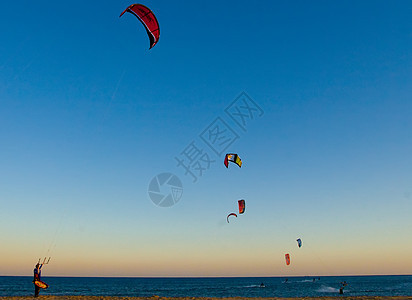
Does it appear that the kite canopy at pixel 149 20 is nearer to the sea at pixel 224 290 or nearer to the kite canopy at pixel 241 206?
the kite canopy at pixel 241 206

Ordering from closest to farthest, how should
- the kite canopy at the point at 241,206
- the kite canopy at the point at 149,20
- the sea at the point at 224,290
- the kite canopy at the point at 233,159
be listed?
the kite canopy at the point at 149,20 < the kite canopy at the point at 233,159 < the kite canopy at the point at 241,206 < the sea at the point at 224,290

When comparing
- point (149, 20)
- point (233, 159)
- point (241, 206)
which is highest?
point (149, 20)

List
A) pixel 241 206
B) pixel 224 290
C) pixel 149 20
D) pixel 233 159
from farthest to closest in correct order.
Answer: pixel 224 290 < pixel 241 206 < pixel 233 159 < pixel 149 20

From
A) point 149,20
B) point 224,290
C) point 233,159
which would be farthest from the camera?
point 224,290

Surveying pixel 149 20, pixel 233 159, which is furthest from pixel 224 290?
pixel 149 20

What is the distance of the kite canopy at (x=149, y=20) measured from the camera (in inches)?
439

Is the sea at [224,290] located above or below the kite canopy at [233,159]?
below

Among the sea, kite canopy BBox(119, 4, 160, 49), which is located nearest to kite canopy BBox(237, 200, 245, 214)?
kite canopy BBox(119, 4, 160, 49)

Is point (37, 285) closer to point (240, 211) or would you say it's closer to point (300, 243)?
point (240, 211)

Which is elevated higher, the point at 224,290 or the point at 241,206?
the point at 241,206

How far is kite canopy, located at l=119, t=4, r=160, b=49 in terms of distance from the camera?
1116cm

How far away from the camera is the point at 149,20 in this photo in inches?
453

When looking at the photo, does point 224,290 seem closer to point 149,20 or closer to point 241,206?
point 241,206

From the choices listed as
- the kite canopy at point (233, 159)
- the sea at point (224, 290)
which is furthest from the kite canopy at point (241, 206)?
the sea at point (224, 290)
